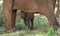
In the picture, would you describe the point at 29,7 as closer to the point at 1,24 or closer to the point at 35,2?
the point at 35,2

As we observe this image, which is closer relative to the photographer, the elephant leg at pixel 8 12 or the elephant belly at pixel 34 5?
the elephant belly at pixel 34 5

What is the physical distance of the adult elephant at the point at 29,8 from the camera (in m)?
5.91

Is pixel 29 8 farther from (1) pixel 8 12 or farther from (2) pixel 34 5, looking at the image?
(1) pixel 8 12

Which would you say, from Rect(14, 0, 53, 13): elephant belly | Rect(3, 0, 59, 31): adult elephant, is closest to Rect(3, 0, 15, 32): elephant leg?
Rect(3, 0, 59, 31): adult elephant

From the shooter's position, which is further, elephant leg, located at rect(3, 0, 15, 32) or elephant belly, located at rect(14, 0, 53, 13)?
elephant leg, located at rect(3, 0, 15, 32)

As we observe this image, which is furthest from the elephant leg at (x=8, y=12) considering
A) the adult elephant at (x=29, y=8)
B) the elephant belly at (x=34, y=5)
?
the elephant belly at (x=34, y=5)

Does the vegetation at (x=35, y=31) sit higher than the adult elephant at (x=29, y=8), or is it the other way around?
the adult elephant at (x=29, y=8)

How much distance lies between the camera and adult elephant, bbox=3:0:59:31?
5.91 metres

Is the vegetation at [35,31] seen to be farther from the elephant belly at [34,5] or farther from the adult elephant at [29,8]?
the elephant belly at [34,5]

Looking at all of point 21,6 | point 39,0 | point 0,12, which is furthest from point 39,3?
point 0,12

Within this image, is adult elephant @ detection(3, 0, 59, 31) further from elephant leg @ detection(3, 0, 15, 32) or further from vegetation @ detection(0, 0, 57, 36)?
vegetation @ detection(0, 0, 57, 36)

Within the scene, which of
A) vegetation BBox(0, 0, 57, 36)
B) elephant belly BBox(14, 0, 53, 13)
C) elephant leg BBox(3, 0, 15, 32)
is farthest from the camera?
elephant leg BBox(3, 0, 15, 32)

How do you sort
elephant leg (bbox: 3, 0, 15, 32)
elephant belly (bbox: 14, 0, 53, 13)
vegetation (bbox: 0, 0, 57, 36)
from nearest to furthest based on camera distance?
vegetation (bbox: 0, 0, 57, 36)
elephant belly (bbox: 14, 0, 53, 13)
elephant leg (bbox: 3, 0, 15, 32)

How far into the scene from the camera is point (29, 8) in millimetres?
6203
